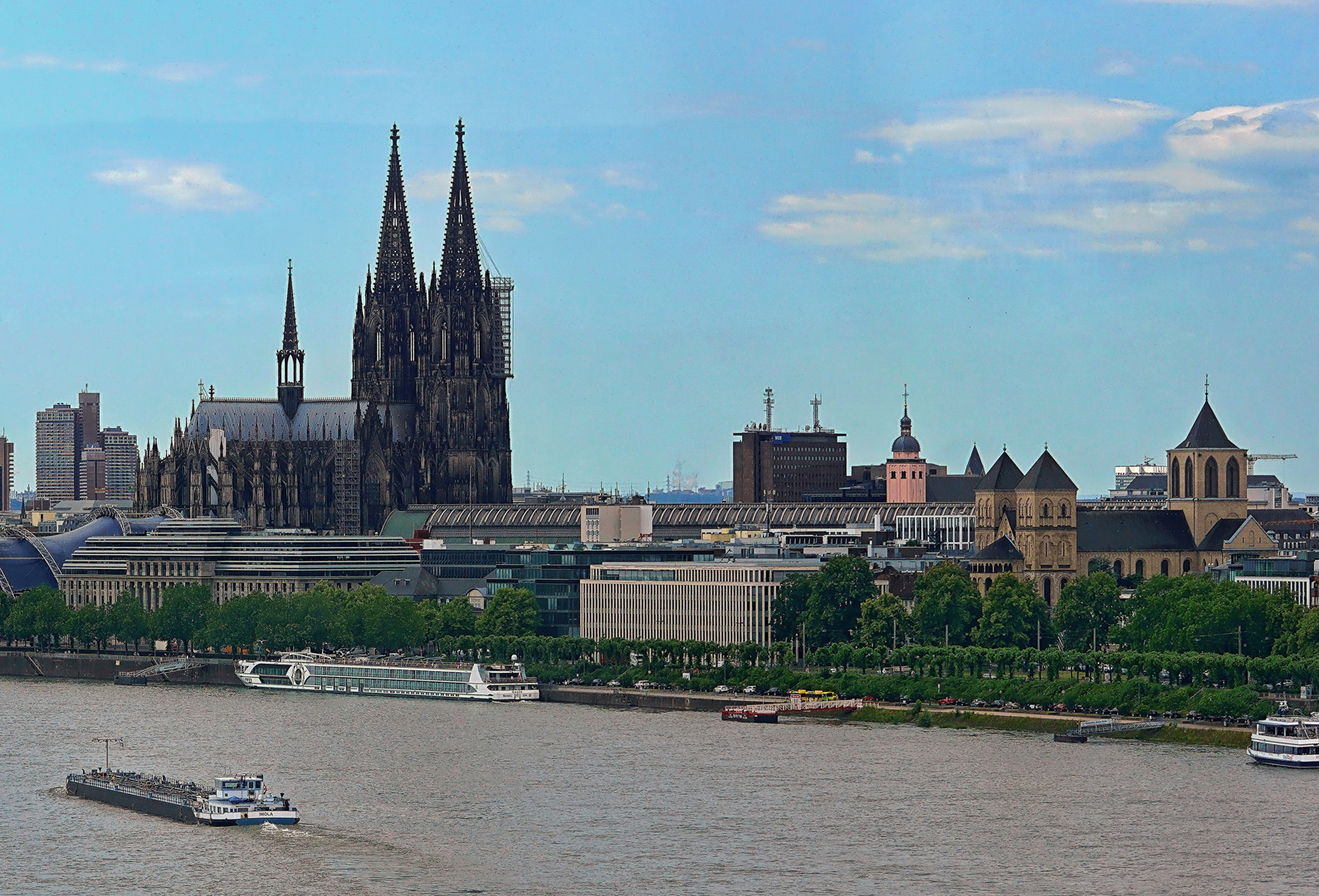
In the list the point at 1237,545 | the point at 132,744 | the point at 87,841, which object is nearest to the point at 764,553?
the point at 1237,545

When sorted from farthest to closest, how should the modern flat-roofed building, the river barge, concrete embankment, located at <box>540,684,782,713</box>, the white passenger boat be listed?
the modern flat-roofed building
concrete embankment, located at <box>540,684,782,713</box>
the white passenger boat
the river barge

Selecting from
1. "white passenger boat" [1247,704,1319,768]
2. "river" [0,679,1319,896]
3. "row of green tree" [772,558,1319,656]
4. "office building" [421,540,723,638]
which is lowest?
"river" [0,679,1319,896]

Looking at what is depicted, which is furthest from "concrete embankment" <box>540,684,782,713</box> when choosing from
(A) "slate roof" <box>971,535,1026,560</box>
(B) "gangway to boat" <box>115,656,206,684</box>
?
(A) "slate roof" <box>971,535,1026,560</box>

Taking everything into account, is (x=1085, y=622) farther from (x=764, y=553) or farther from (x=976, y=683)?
(x=764, y=553)

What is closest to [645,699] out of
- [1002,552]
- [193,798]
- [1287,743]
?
[1002,552]

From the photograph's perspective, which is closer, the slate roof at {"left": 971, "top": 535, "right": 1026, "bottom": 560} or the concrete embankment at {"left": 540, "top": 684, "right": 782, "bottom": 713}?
the concrete embankment at {"left": 540, "top": 684, "right": 782, "bottom": 713}

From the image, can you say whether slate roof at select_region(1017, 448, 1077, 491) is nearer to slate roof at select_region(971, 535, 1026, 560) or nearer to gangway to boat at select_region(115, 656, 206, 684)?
slate roof at select_region(971, 535, 1026, 560)

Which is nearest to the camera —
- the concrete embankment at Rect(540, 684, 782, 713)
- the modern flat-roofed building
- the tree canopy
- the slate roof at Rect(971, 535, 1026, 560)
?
the concrete embankment at Rect(540, 684, 782, 713)
